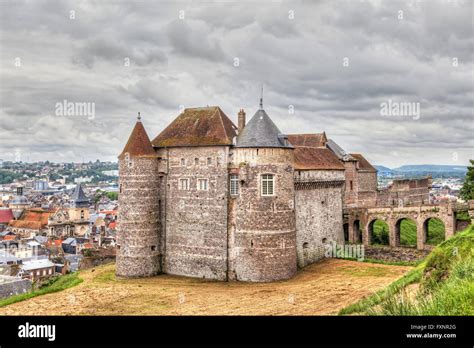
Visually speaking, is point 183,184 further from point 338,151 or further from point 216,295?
point 338,151

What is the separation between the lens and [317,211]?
137ft

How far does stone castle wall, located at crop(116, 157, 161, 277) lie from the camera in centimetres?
3716

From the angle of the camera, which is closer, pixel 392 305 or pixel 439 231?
pixel 392 305

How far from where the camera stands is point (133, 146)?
124 ft

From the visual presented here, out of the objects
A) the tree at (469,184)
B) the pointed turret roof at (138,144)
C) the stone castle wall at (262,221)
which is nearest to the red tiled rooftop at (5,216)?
the pointed turret roof at (138,144)

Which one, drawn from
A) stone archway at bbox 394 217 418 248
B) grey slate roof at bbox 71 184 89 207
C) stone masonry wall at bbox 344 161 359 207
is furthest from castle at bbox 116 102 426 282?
grey slate roof at bbox 71 184 89 207

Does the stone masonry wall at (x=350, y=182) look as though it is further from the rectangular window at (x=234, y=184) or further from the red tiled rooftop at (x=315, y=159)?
the rectangular window at (x=234, y=184)

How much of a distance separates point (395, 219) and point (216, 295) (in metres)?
21.1

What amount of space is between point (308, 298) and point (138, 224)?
602 inches

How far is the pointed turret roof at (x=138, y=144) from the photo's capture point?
3756 cm

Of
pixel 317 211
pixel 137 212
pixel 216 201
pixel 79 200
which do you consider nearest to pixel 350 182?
pixel 317 211

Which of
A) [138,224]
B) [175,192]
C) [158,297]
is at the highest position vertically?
[175,192]
